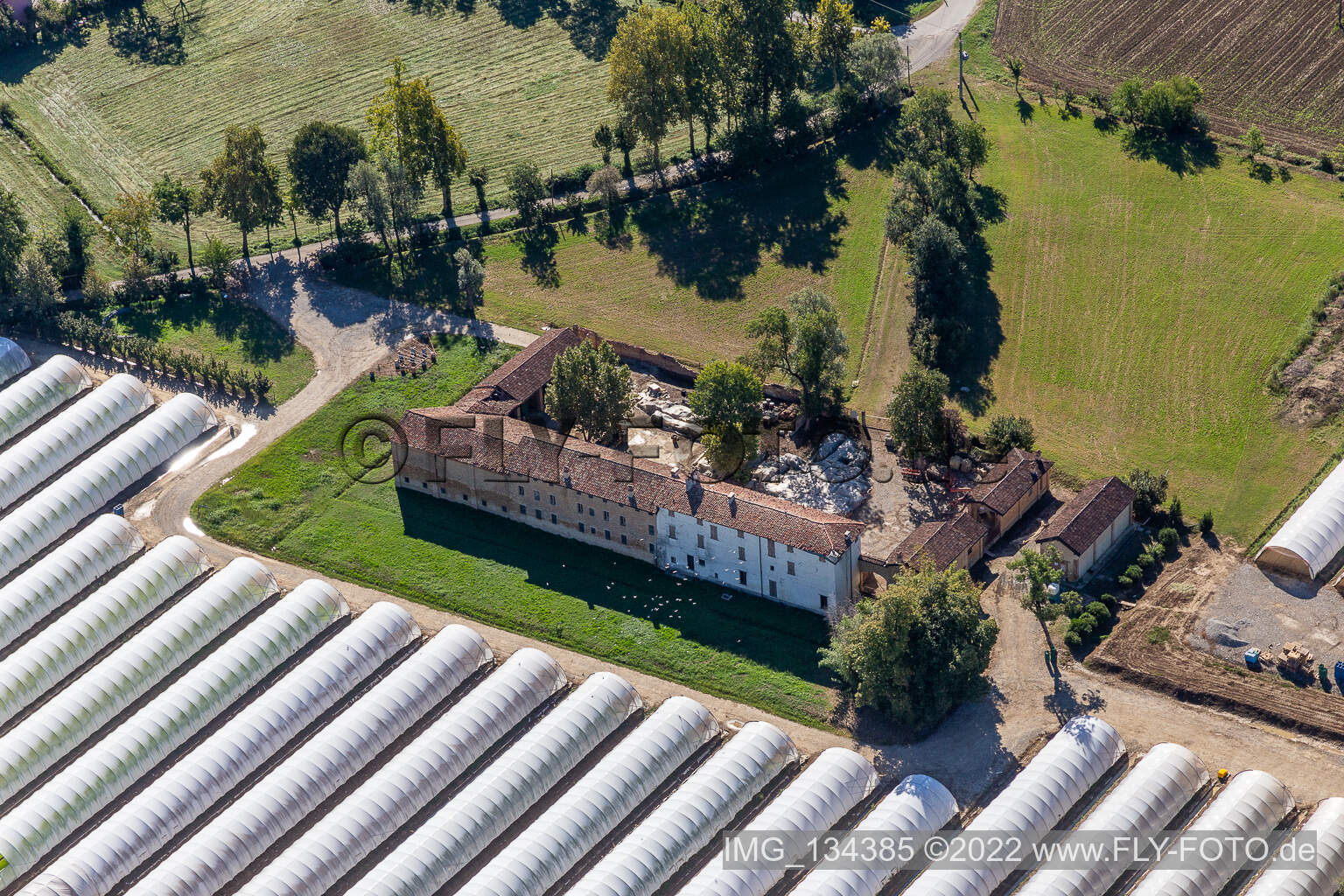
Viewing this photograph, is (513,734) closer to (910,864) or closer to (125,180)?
(910,864)

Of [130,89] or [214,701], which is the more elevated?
[130,89]

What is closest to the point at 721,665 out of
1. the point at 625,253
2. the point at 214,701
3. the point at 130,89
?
the point at 214,701

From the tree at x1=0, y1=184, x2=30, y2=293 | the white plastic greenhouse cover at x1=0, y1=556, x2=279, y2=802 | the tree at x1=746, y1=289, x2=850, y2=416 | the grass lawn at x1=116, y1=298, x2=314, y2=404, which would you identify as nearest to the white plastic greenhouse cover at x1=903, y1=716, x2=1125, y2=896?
the tree at x1=746, y1=289, x2=850, y2=416

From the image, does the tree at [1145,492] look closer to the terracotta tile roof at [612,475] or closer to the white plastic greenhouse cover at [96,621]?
the terracotta tile roof at [612,475]

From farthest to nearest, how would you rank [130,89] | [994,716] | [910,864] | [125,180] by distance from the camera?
[130,89], [125,180], [994,716], [910,864]

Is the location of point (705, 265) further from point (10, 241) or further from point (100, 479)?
point (10, 241)

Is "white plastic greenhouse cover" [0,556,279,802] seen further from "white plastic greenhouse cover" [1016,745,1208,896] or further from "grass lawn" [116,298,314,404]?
"white plastic greenhouse cover" [1016,745,1208,896]
